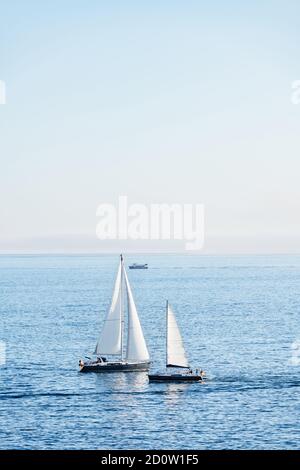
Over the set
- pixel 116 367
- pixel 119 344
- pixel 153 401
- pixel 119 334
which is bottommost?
pixel 153 401

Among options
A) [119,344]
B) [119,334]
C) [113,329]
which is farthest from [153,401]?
[113,329]

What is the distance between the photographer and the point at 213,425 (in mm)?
93625

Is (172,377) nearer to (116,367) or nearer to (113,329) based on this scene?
(116,367)

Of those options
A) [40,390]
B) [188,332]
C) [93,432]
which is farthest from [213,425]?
[188,332]

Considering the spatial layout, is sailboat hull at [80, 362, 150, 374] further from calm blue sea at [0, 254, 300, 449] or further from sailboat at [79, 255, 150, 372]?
calm blue sea at [0, 254, 300, 449]

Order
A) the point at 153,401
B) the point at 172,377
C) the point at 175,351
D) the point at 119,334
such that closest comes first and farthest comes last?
the point at 153,401
the point at 172,377
the point at 175,351
the point at 119,334

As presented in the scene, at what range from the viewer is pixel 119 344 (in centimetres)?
12862

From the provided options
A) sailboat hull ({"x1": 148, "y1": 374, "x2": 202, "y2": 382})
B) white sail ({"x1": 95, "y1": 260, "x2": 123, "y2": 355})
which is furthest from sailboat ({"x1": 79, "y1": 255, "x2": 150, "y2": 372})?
sailboat hull ({"x1": 148, "y1": 374, "x2": 202, "y2": 382})

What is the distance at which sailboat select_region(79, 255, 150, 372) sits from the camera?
124188 millimetres

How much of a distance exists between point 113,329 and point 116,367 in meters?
7.66
